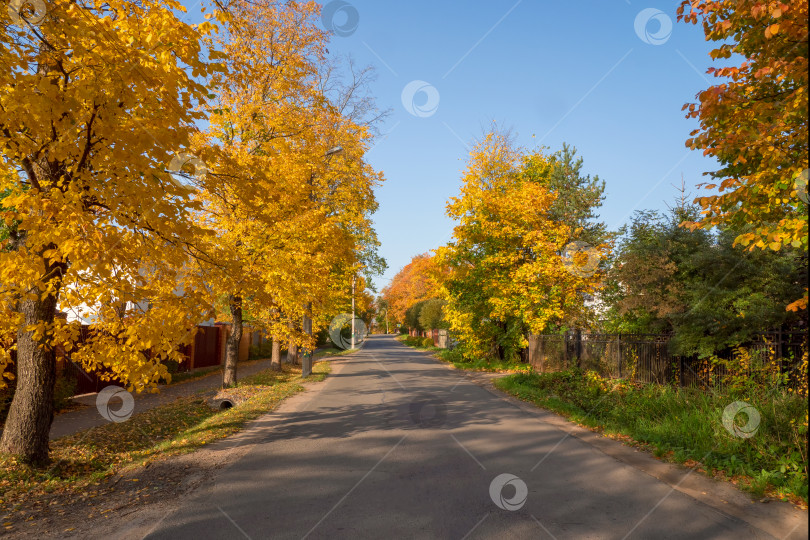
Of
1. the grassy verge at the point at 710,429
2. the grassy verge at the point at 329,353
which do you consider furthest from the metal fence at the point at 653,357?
the grassy verge at the point at 329,353

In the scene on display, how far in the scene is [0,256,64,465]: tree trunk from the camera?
6582 mm

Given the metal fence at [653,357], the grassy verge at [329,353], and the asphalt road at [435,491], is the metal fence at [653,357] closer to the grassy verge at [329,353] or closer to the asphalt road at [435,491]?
the asphalt road at [435,491]

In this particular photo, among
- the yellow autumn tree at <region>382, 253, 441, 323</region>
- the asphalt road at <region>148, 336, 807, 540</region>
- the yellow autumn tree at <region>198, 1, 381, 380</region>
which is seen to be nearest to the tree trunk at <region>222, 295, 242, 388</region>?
the yellow autumn tree at <region>198, 1, 381, 380</region>

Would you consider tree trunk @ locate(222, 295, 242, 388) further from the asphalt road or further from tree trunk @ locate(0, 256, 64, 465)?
tree trunk @ locate(0, 256, 64, 465)

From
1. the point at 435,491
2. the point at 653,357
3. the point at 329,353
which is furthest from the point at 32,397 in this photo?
the point at 329,353

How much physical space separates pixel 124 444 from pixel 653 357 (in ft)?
36.7

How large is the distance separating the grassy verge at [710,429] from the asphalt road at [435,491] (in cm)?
87

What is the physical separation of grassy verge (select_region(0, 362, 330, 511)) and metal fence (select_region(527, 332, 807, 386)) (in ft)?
28.7

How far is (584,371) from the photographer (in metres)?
14.1

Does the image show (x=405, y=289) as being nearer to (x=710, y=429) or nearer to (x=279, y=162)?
(x=279, y=162)

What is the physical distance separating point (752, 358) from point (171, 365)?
18626 millimetres

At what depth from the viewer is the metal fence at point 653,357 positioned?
28.3ft

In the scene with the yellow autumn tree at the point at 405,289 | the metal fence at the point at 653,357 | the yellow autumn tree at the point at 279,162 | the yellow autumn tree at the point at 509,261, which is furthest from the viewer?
the yellow autumn tree at the point at 405,289

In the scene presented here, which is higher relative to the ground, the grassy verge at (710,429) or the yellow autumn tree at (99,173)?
the yellow autumn tree at (99,173)
